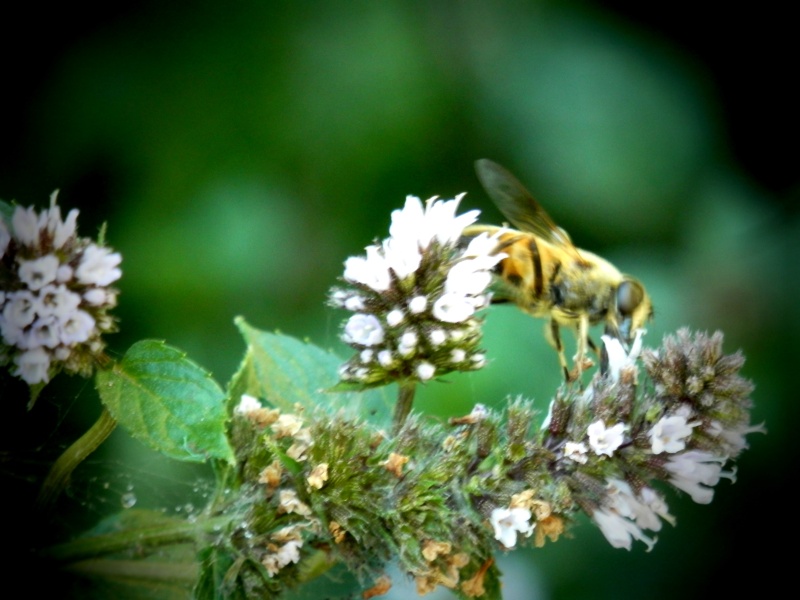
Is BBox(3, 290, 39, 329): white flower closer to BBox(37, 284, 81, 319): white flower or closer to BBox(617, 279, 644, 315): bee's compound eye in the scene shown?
BBox(37, 284, 81, 319): white flower

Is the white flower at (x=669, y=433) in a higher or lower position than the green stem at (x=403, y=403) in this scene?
lower

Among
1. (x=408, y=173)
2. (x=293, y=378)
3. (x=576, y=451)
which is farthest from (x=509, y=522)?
(x=408, y=173)

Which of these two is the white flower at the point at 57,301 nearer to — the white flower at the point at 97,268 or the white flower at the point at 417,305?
the white flower at the point at 97,268

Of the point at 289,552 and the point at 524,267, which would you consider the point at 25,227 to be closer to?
the point at 289,552

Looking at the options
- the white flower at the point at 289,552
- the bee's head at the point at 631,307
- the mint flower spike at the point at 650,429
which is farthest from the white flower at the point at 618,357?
the white flower at the point at 289,552

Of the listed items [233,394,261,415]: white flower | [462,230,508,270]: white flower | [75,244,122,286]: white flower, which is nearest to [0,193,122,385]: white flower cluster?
[75,244,122,286]: white flower
